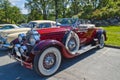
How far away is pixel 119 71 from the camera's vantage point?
4664mm

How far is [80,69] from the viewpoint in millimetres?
4902

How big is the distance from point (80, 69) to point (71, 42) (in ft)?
3.16

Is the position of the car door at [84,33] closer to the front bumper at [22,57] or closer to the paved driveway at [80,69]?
the paved driveway at [80,69]

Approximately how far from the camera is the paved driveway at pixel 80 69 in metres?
4.40

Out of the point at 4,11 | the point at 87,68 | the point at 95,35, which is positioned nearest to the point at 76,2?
the point at 4,11

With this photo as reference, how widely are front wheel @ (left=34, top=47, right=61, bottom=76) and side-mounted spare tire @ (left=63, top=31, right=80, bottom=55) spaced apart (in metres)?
0.61

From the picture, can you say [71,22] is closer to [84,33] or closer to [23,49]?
[84,33]

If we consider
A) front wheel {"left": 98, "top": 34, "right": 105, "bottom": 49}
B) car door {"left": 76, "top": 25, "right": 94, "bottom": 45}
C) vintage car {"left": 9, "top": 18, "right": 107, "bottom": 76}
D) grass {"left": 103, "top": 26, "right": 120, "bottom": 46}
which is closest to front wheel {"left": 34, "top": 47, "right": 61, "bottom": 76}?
vintage car {"left": 9, "top": 18, "right": 107, "bottom": 76}

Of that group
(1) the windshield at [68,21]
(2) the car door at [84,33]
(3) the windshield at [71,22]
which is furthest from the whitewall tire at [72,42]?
(1) the windshield at [68,21]

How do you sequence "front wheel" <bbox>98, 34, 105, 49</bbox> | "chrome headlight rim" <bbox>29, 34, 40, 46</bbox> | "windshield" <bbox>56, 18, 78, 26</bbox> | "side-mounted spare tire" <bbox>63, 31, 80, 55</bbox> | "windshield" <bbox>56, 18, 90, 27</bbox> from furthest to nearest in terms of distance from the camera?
1. "front wheel" <bbox>98, 34, 105, 49</bbox>
2. "windshield" <bbox>56, 18, 78, 26</bbox>
3. "windshield" <bbox>56, 18, 90, 27</bbox>
4. "side-mounted spare tire" <bbox>63, 31, 80, 55</bbox>
5. "chrome headlight rim" <bbox>29, 34, 40, 46</bbox>

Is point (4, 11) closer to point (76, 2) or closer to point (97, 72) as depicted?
point (76, 2)

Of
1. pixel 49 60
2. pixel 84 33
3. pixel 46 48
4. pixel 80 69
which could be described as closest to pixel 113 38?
pixel 84 33

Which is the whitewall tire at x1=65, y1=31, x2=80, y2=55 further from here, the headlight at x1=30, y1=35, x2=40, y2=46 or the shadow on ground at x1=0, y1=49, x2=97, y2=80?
the headlight at x1=30, y1=35, x2=40, y2=46

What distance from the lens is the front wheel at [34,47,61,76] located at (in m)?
4.20
